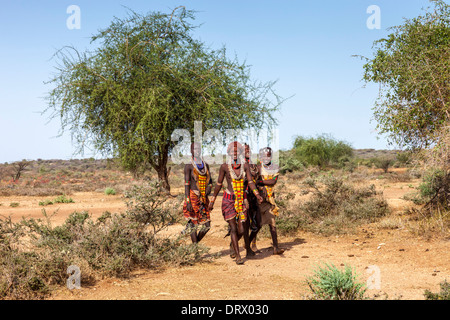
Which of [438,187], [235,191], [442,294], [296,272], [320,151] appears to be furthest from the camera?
[320,151]

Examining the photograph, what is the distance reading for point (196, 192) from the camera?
27.3ft

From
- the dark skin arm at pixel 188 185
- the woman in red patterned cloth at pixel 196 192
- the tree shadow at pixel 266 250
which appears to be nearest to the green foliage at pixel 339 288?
the tree shadow at pixel 266 250

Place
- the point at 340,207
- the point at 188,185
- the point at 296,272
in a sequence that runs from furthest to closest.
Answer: the point at 340,207, the point at 188,185, the point at 296,272

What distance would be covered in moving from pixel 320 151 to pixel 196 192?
3936 centimetres

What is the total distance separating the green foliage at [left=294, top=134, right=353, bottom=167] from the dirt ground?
35.0 m

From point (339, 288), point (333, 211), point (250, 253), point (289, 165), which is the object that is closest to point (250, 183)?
point (250, 253)

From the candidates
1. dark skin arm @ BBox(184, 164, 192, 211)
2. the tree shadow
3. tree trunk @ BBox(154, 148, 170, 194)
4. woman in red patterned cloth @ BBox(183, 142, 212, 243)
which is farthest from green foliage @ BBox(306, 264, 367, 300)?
tree trunk @ BBox(154, 148, 170, 194)

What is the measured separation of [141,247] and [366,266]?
12.7 ft

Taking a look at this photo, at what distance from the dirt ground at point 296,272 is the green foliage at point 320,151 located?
3496cm

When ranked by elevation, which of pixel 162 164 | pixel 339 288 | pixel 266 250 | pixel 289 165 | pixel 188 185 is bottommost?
pixel 266 250

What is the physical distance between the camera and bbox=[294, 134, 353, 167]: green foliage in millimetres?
45531

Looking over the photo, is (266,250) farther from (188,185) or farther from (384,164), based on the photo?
(384,164)
